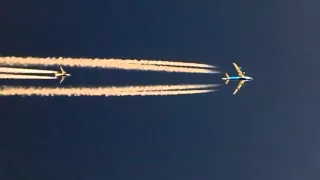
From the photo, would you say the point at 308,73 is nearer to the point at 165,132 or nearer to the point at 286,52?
the point at 286,52

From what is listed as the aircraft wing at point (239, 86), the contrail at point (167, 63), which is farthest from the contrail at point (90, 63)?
the aircraft wing at point (239, 86)

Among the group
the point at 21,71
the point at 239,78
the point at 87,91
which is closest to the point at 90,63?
the point at 87,91

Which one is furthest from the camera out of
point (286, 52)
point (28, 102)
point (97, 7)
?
point (286, 52)

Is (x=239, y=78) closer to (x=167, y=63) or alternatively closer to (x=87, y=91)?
(x=167, y=63)

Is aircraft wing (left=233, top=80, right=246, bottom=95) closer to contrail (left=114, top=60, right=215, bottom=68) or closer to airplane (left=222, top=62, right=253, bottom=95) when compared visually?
airplane (left=222, top=62, right=253, bottom=95)

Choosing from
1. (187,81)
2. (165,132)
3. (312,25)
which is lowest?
(165,132)

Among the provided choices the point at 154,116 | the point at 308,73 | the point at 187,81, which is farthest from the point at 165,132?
the point at 308,73
